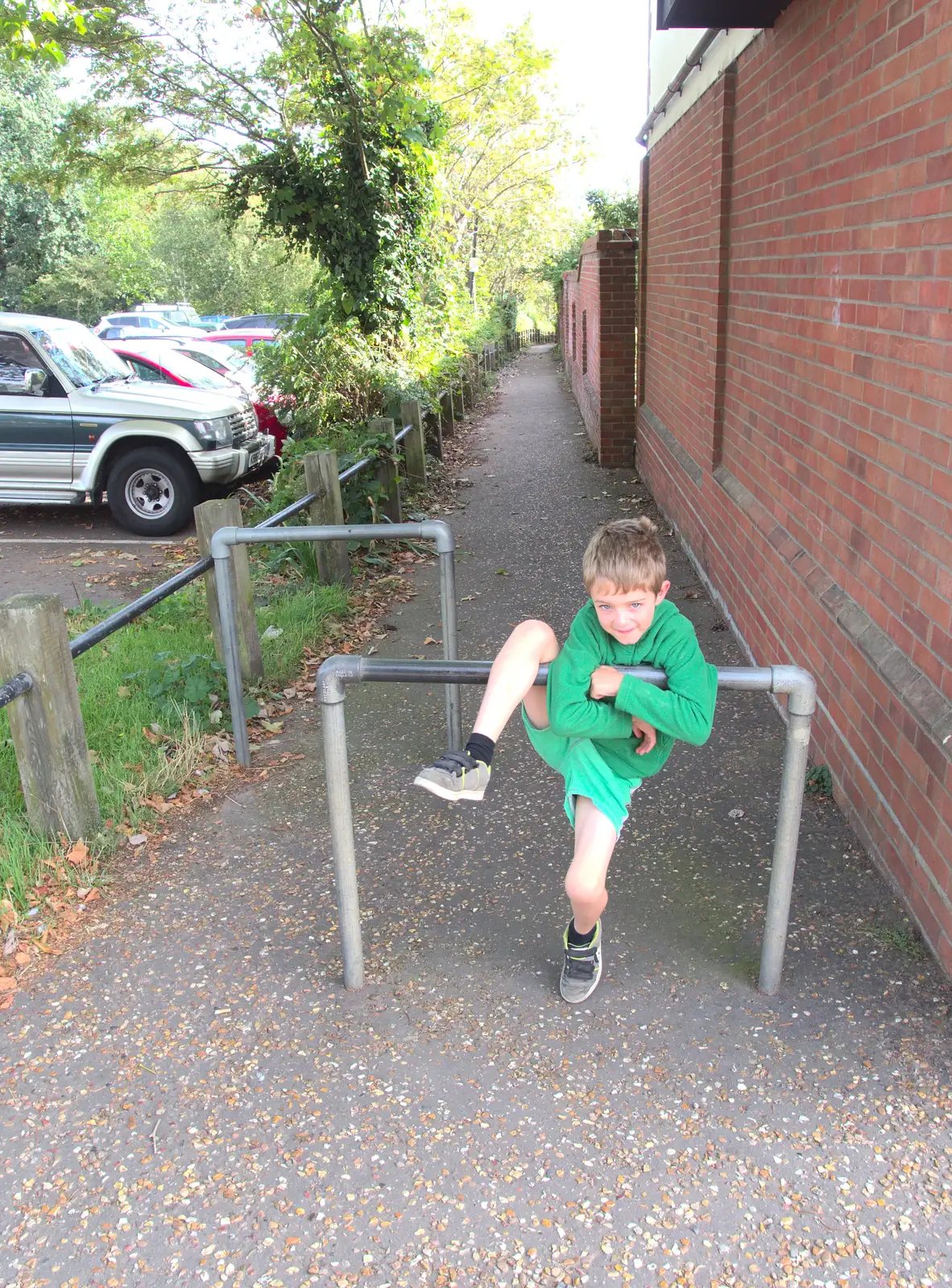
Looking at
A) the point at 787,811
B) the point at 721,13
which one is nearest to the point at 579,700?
the point at 787,811

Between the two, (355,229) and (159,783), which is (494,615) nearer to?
(159,783)

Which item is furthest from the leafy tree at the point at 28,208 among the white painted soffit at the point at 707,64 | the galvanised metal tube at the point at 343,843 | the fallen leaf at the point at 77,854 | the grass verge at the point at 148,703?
the galvanised metal tube at the point at 343,843

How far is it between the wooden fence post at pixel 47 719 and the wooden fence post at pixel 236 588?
3.73 feet

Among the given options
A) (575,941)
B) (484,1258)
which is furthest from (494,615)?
(484,1258)

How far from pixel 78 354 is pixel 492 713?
8521 mm

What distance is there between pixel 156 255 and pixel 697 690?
46911 millimetres

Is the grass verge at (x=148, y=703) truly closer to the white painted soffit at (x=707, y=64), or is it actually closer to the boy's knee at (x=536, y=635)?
the boy's knee at (x=536, y=635)

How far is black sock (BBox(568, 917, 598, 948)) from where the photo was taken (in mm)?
2803

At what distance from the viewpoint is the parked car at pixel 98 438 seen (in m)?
9.12

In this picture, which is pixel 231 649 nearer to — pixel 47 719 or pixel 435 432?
pixel 47 719

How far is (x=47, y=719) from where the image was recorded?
3.37m

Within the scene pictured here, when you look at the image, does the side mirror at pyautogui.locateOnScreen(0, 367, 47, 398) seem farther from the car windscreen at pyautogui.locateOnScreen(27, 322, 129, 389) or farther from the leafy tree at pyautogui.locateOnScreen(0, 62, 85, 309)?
the leafy tree at pyautogui.locateOnScreen(0, 62, 85, 309)

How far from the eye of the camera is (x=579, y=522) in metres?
9.03

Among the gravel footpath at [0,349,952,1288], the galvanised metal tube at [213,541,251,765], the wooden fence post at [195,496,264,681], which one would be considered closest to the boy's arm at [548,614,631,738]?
the gravel footpath at [0,349,952,1288]
